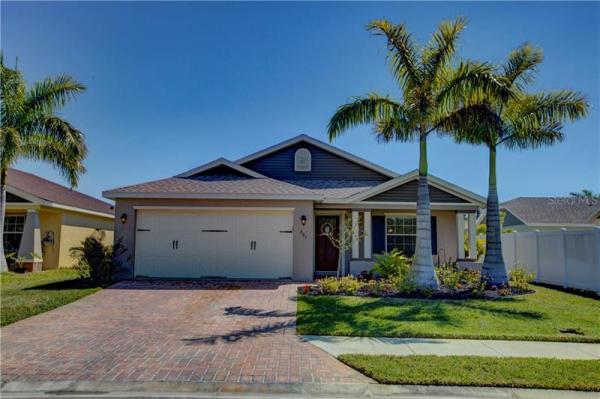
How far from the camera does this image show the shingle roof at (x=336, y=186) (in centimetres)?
1510

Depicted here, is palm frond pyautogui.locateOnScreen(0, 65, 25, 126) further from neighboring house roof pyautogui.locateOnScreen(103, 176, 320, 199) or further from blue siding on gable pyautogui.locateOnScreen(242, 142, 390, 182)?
blue siding on gable pyautogui.locateOnScreen(242, 142, 390, 182)

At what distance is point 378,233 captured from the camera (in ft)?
49.6

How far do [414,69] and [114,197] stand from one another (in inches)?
432

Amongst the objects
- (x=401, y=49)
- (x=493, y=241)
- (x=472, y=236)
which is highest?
(x=401, y=49)

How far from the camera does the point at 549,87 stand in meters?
12.1

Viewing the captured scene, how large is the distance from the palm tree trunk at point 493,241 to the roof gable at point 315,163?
5756mm

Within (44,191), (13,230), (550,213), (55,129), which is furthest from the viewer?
(550,213)

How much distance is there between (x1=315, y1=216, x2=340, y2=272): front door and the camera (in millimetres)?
15508

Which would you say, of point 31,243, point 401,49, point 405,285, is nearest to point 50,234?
point 31,243

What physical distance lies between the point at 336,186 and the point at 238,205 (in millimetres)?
5474

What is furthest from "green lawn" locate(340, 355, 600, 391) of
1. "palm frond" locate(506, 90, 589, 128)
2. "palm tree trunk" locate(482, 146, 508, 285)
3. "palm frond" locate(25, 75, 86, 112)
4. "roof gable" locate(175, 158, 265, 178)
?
"palm frond" locate(25, 75, 86, 112)

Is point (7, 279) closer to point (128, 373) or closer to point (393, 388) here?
point (128, 373)

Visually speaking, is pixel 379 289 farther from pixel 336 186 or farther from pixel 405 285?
pixel 336 186

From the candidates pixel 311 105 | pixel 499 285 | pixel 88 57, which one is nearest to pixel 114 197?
pixel 88 57
